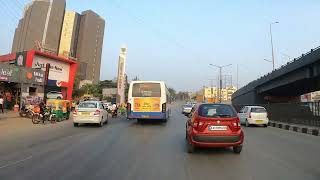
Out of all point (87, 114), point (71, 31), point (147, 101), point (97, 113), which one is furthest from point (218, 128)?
point (71, 31)

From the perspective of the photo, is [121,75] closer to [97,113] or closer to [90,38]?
[90,38]

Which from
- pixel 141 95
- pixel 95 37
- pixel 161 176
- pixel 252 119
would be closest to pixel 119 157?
pixel 161 176

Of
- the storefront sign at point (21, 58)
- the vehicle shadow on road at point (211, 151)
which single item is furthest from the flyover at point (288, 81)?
the storefront sign at point (21, 58)

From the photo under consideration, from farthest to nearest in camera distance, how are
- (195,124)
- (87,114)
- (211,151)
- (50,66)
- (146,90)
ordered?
(50,66) < (146,90) < (87,114) < (211,151) < (195,124)

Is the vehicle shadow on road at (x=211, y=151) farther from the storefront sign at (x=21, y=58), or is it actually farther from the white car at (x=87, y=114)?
the storefront sign at (x=21, y=58)

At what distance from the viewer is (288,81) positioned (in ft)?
145

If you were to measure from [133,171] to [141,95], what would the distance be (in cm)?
1614

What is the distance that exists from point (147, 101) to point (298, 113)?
12.1m

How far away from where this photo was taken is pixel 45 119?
26375mm

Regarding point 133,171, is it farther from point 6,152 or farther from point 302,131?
point 302,131

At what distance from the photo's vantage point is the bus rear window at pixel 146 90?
24.4 meters

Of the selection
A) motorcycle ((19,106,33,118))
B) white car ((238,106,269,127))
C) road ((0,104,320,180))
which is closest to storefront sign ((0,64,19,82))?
motorcycle ((19,106,33,118))

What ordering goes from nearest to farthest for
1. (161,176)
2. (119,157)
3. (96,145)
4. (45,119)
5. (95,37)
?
(161,176)
(119,157)
(96,145)
(45,119)
(95,37)

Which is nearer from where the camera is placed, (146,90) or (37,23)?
(146,90)
